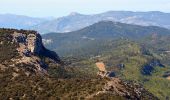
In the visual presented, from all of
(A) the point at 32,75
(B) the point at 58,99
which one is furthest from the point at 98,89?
(A) the point at 32,75

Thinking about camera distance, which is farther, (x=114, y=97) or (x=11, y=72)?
(x=11, y=72)

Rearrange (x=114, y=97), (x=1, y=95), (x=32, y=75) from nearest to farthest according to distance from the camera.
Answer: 1. (x=114, y=97)
2. (x=1, y=95)
3. (x=32, y=75)

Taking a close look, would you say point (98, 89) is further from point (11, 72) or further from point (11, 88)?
point (11, 72)

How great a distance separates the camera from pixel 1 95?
172 metres

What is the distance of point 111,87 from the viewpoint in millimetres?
167375

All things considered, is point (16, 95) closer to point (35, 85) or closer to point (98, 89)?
point (35, 85)

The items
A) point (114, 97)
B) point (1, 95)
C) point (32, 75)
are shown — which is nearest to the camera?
point (114, 97)

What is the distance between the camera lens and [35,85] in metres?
182

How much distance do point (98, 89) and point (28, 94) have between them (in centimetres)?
2791

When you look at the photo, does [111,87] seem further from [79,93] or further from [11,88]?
[11,88]

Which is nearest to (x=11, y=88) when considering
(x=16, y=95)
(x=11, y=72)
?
(x=16, y=95)

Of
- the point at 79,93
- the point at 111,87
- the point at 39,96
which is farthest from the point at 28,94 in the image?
the point at 111,87

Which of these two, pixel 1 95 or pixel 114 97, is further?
pixel 1 95

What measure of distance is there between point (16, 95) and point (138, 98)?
46943 mm
